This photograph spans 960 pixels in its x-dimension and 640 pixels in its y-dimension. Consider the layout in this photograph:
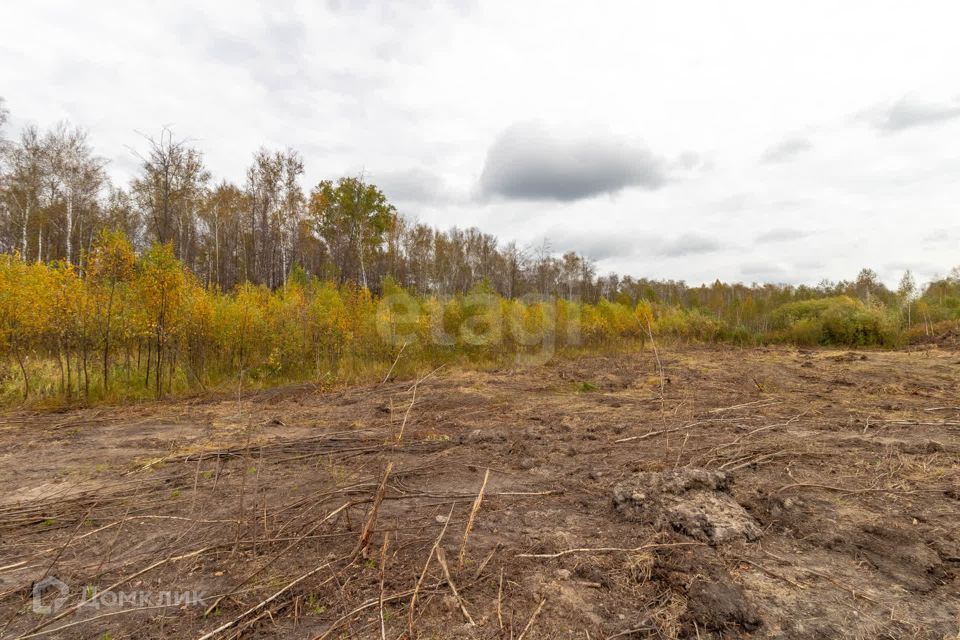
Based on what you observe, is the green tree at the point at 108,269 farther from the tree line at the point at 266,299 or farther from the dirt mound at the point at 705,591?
the dirt mound at the point at 705,591

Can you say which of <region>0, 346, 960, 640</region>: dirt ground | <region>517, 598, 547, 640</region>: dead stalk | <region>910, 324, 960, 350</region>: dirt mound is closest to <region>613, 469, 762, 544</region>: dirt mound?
<region>0, 346, 960, 640</region>: dirt ground

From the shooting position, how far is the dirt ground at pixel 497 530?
2143 millimetres

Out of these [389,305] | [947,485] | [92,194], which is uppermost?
[92,194]

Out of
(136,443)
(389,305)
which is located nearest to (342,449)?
(136,443)

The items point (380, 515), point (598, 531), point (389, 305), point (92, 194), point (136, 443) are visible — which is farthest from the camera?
point (92, 194)

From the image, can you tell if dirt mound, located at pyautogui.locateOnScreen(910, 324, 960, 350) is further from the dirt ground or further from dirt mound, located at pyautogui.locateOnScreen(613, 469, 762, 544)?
→ dirt mound, located at pyautogui.locateOnScreen(613, 469, 762, 544)

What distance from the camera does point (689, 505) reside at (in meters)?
3.10

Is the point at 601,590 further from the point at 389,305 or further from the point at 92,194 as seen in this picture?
the point at 92,194

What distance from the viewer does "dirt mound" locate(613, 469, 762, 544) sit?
2.90 m

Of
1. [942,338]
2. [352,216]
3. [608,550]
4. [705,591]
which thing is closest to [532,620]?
[608,550]

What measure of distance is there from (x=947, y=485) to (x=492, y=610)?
165 inches

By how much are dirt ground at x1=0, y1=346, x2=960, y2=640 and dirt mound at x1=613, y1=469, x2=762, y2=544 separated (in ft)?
0.06

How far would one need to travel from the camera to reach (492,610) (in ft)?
7.14

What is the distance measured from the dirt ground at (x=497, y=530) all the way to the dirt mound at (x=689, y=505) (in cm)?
2
